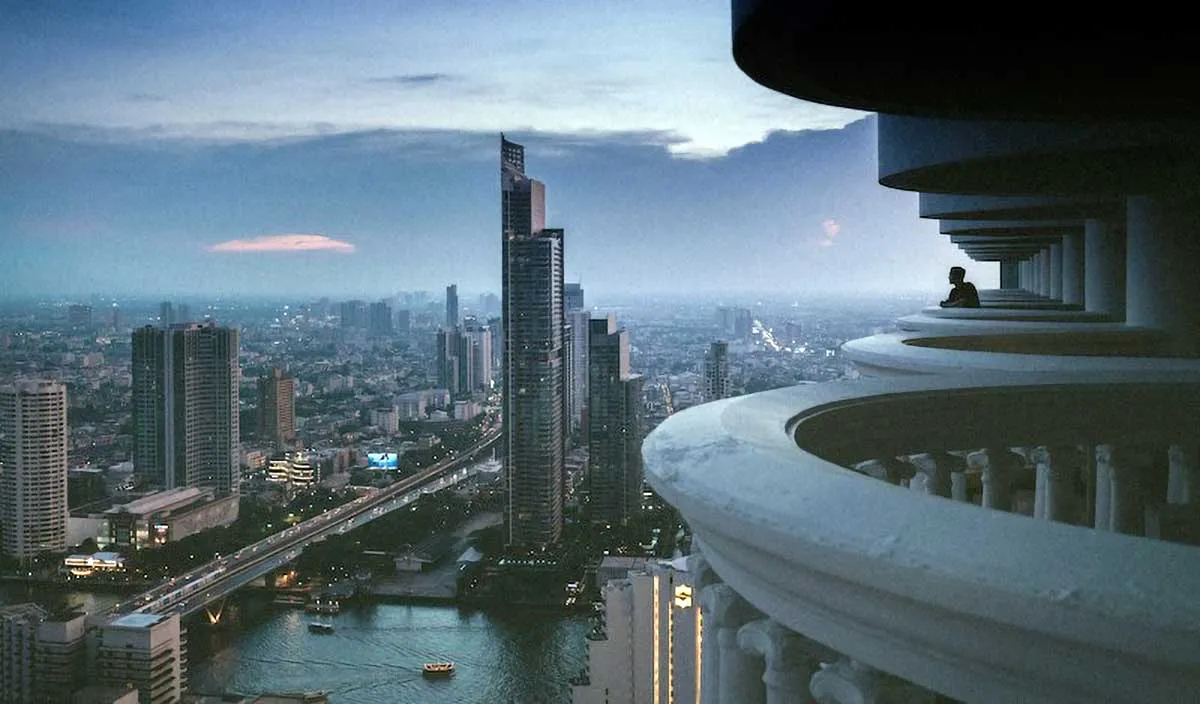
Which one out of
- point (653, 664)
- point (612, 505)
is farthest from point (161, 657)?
point (612, 505)

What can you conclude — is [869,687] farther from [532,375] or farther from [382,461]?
[382,461]

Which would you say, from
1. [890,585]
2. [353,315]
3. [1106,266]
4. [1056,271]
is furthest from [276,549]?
[890,585]

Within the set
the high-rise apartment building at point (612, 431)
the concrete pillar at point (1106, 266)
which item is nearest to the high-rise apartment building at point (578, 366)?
the high-rise apartment building at point (612, 431)

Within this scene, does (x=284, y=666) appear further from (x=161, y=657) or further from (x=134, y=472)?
(x=134, y=472)

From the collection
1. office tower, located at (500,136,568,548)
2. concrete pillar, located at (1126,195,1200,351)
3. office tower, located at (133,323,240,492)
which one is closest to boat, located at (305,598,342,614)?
office tower, located at (500,136,568,548)

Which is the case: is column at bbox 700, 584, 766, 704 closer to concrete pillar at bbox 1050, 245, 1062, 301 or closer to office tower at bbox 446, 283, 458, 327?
concrete pillar at bbox 1050, 245, 1062, 301

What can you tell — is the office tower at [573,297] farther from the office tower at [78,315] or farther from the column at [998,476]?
the column at [998,476]
